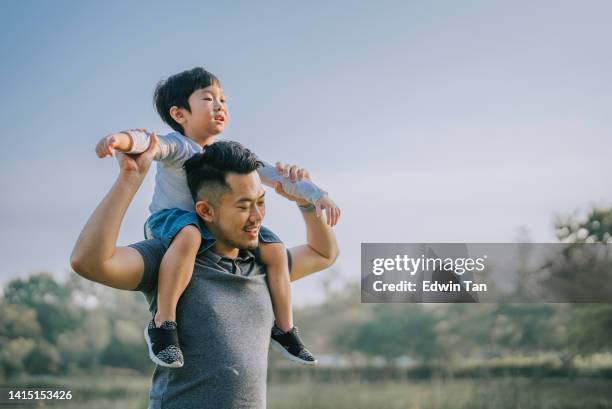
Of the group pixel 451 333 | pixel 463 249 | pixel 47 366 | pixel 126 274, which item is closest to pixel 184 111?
pixel 126 274

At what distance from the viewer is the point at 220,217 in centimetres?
162

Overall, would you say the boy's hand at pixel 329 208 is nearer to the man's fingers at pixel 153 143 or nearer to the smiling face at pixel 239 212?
the smiling face at pixel 239 212

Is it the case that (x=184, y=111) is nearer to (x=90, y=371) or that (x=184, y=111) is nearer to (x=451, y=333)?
(x=90, y=371)

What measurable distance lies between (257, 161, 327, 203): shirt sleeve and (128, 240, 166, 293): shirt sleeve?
1.04ft

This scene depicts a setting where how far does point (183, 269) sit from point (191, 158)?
256mm

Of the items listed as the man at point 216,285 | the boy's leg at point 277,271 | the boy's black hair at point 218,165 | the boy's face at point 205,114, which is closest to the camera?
the man at point 216,285

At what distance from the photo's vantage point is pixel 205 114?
1.96 meters

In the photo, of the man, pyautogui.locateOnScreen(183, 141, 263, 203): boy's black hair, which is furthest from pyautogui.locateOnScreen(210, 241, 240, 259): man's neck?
pyautogui.locateOnScreen(183, 141, 263, 203): boy's black hair

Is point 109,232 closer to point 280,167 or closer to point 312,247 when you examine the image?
point 280,167

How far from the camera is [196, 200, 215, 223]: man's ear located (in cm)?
165

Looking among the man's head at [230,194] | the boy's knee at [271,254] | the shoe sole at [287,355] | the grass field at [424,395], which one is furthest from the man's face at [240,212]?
the grass field at [424,395]

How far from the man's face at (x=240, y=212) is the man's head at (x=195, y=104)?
383 mm

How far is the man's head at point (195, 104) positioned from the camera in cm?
196

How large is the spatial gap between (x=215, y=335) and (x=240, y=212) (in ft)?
0.84
